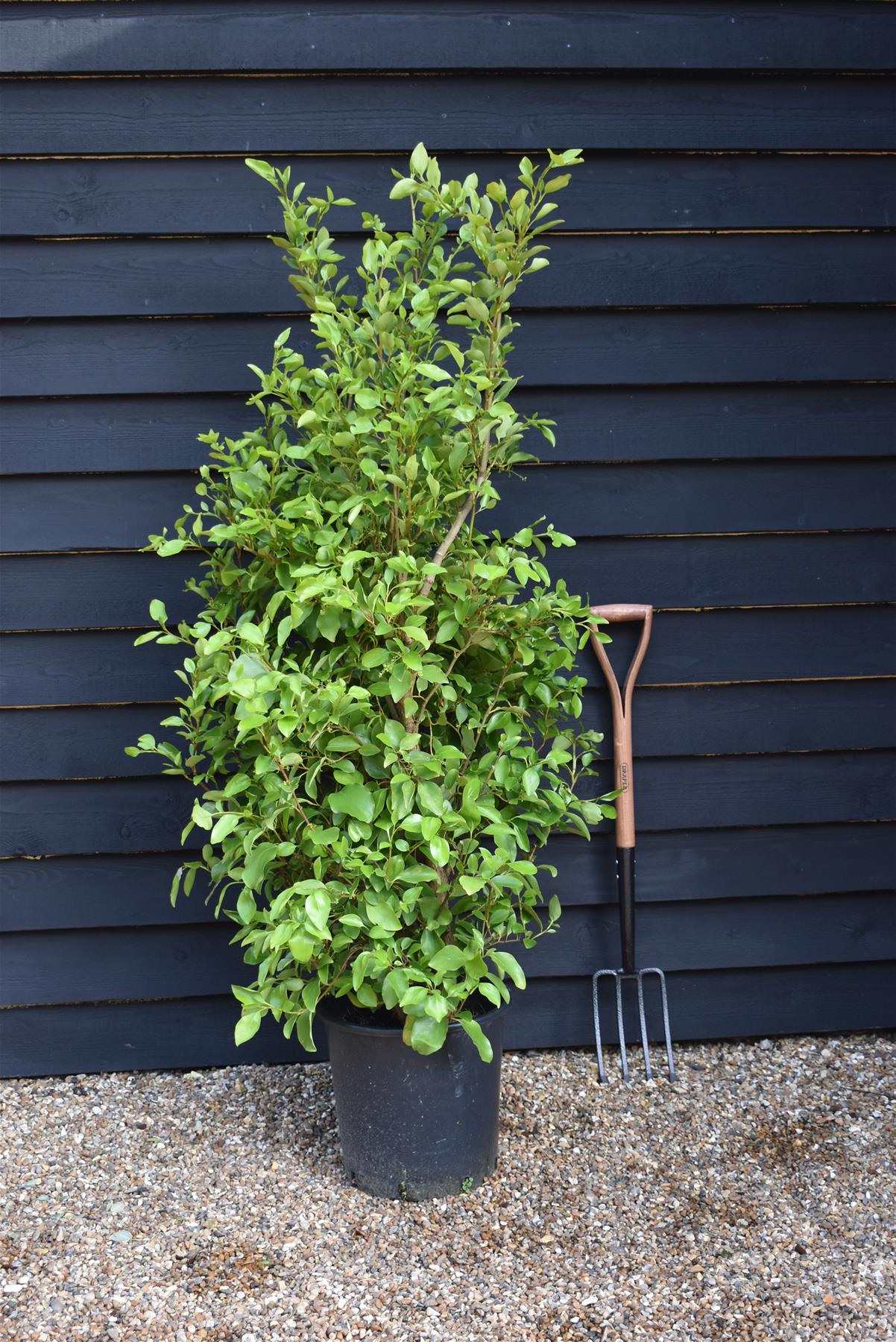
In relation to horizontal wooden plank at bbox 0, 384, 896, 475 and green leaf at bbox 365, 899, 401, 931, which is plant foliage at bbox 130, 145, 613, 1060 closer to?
green leaf at bbox 365, 899, 401, 931

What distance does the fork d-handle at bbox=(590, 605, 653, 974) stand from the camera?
229 centimetres

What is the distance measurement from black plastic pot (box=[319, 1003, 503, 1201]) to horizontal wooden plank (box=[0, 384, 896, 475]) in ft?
3.84

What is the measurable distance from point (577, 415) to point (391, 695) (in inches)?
35.4

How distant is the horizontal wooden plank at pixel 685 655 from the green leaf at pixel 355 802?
0.73 m

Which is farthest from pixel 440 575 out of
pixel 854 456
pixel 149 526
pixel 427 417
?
pixel 854 456

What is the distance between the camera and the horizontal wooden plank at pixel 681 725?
232 centimetres

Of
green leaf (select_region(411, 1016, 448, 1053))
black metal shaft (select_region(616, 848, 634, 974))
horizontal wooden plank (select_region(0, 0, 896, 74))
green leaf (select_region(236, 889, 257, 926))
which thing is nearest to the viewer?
green leaf (select_region(411, 1016, 448, 1053))

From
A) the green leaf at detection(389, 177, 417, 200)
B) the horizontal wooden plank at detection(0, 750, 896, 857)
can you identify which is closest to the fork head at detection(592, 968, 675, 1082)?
the horizontal wooden plank at detection(0, 750, 896, 857)

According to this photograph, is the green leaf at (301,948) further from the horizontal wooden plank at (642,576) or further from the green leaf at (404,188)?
the green leaf at (404,188)

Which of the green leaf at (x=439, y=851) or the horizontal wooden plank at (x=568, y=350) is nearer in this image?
the green leaf at (x=439, y=851)

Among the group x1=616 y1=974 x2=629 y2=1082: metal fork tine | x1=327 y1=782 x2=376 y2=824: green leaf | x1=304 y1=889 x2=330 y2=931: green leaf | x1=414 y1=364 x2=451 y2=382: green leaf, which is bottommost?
x1=616 y1=974 x2=629 y2=1082: metal fork tine

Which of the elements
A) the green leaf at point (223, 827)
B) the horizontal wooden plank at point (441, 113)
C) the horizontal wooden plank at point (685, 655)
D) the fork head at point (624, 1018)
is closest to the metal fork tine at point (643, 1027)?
the fork head at point (624, 1018)

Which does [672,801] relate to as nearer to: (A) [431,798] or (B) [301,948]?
(A) [431,798]

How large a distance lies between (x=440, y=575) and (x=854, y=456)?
1.08 m
